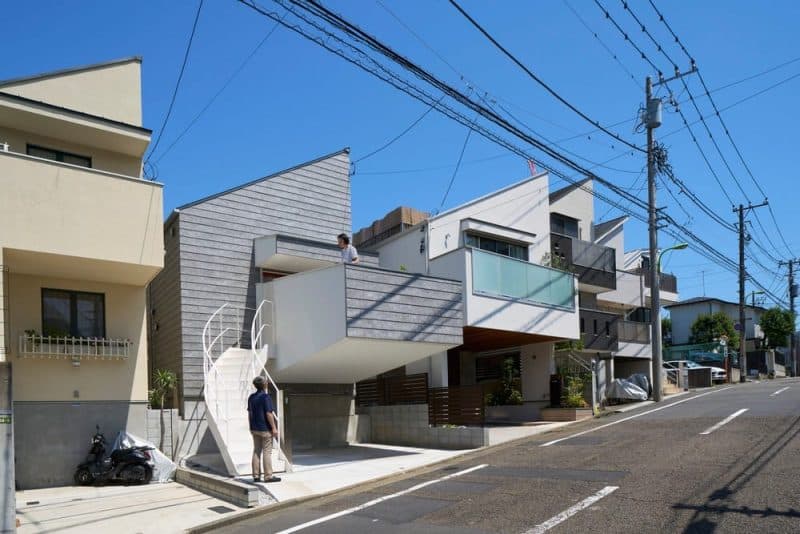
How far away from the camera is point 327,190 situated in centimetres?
1828

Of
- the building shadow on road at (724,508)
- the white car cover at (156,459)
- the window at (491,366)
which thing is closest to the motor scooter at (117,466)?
the white car cover at (156,459)

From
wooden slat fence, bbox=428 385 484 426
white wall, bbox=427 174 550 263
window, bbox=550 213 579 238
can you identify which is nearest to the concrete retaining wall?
Result: wooden slat fence, bbox=428 385 484 426

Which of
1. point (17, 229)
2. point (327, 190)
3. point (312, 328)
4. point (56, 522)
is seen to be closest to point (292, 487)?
point (56, 522)

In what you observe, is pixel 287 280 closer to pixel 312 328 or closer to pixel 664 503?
pixel 312 328

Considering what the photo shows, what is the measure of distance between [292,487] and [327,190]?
944 cm

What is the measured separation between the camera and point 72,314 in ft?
44.1

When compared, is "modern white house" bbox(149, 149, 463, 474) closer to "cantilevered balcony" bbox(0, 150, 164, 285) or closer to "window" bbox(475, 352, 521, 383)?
"cantilevered balcony" bbox(0, 150, 164, 285)

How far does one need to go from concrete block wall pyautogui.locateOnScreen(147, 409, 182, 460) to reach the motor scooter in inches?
49.3

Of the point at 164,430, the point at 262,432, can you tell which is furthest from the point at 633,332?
the point at 262,432

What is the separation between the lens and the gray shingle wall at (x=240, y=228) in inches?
602

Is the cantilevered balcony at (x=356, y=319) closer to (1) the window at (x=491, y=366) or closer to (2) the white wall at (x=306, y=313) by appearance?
(2) the white wall at (x=306, y=313)

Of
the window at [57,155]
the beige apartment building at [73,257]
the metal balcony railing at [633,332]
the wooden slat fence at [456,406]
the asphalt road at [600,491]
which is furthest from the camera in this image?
the metal balcony railing at [633,332]

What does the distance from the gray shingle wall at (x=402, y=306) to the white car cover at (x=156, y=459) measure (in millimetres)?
4015

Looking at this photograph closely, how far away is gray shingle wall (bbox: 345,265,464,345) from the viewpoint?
13570mm
